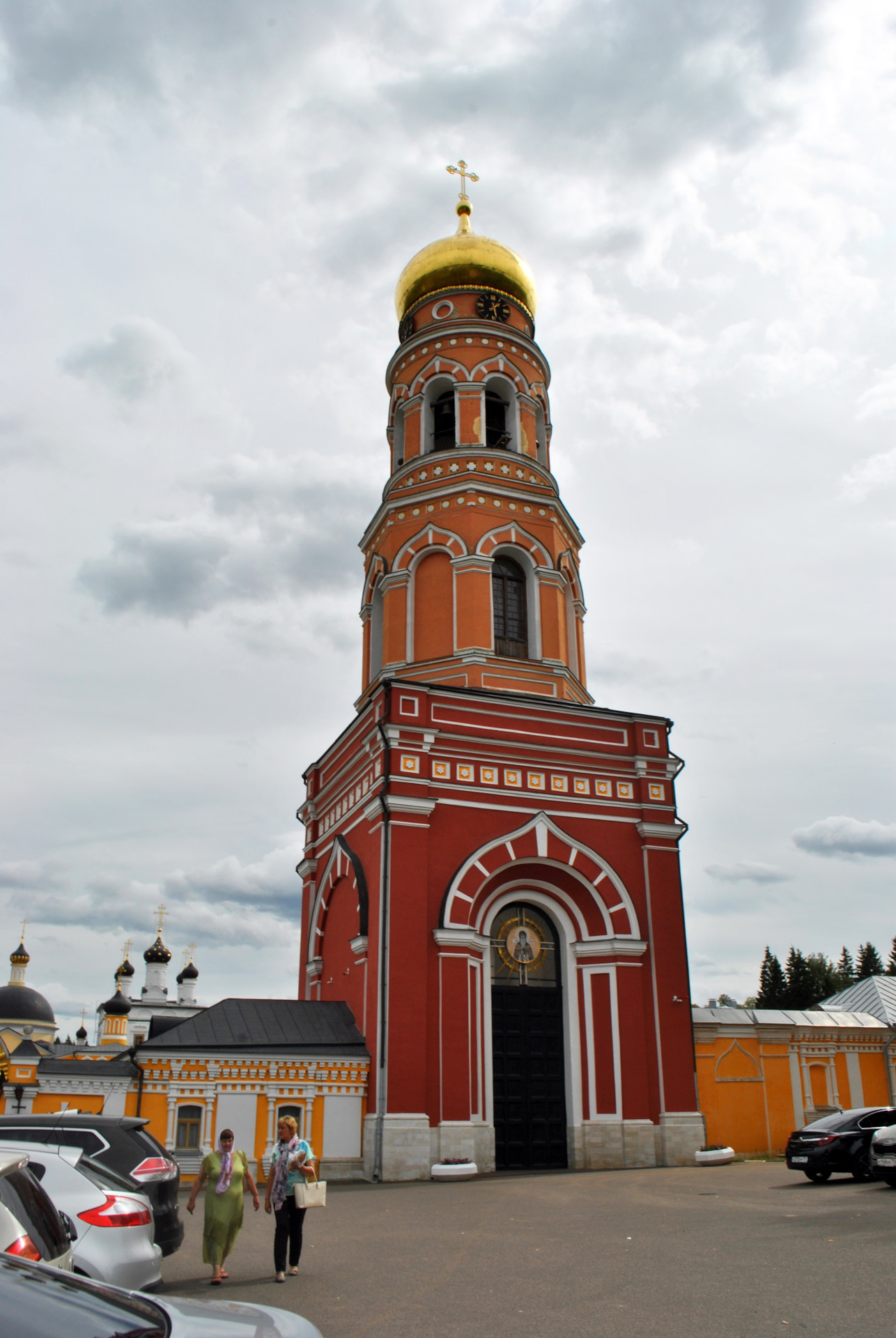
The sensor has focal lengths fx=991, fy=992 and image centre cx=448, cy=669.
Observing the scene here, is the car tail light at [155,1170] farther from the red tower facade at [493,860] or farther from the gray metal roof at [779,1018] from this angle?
the gray metal roof at [779,1018]

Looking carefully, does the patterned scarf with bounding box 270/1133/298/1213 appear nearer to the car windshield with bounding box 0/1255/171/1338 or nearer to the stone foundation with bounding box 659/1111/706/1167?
the car windshield with bounding box 0/1255/171/1338

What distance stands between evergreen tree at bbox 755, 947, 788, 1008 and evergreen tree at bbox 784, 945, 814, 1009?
38cm

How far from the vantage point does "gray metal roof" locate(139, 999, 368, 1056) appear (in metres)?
14.9

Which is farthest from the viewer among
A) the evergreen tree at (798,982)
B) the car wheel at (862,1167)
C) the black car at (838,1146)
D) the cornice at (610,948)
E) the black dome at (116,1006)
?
the evergreen tree at (798,982)

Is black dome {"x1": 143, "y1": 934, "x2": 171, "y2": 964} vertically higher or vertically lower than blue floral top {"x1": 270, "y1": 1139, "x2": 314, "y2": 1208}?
higher

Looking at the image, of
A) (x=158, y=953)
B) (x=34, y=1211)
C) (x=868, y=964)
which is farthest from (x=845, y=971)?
(x=34, y=1211)

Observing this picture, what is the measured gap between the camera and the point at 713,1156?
1566cm

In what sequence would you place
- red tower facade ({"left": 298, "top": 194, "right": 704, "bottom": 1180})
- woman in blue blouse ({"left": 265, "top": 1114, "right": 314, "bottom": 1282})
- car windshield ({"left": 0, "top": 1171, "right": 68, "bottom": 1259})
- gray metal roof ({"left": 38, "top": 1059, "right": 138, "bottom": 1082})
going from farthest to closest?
1. red tower facade ({"left": 298, "top": 194, "right": 704, "bottom": 1180})
2. gray metal roof ({"left": 38, "top": 1059, "right": 138, "bottom": 1082})
3. woman in blue blouse ({"left": 265, "top": 1114, "right": 314, "bottom": 1282})
4. car windshield ({"left": 0, "top": 1171, "right": 68, "bottom": 1259})

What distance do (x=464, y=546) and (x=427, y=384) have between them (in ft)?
14.5

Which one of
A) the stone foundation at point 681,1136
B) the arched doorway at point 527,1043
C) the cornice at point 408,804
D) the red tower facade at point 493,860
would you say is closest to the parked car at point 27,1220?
the red tower facade at point 493,860

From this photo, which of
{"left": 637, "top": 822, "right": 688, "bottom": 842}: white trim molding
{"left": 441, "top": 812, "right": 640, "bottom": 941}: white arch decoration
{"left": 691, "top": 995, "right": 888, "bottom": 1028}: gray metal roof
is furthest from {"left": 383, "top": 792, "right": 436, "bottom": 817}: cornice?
{"left": 691, "top": 995, "right": 888, "bottom": 1028}: gray metal roof

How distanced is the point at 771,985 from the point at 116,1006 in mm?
36555

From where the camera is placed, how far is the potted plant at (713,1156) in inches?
613

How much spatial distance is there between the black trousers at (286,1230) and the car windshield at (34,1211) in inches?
126
